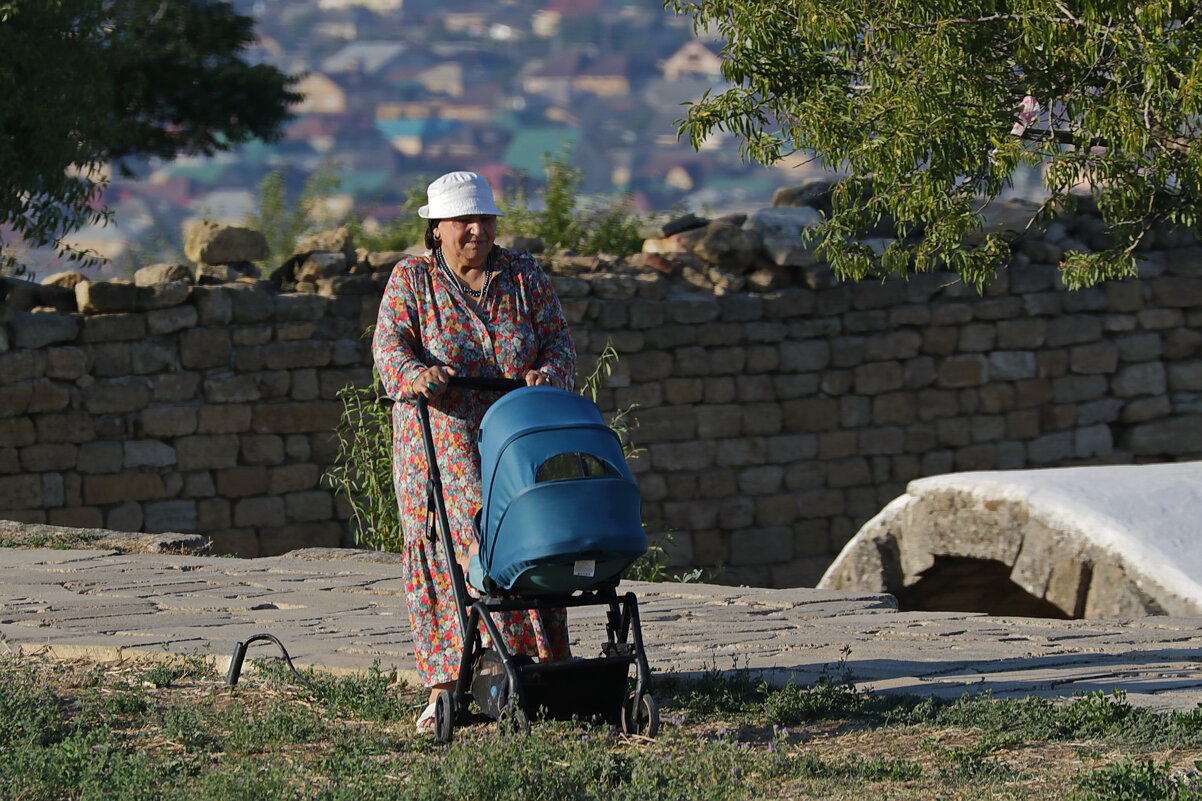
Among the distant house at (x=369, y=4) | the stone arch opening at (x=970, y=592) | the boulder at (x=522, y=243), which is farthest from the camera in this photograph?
the distant house at (x=369, y=4)

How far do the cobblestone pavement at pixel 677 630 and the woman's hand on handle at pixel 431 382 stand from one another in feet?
3.74

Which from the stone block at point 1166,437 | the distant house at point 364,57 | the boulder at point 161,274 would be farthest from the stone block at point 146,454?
the distant house at point 364,57

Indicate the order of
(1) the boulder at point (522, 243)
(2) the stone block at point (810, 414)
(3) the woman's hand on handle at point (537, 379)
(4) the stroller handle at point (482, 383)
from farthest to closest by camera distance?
(2) the stone block at point (810, 414) < (1) the boulder at point (522, 243) < (3) the woman's hand on handle at point (537, 379) < (4) the stroller handle at point (482, 383)

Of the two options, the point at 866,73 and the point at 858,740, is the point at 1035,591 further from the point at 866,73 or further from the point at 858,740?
the point at 858,740

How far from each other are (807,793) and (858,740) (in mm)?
648

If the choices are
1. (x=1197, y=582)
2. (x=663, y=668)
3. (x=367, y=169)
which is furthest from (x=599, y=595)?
(x=367, y=169)

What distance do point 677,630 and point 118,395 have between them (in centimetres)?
546

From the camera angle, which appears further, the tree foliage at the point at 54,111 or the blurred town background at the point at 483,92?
the blurred town background at the point at 483,92

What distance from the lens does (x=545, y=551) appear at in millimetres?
4238

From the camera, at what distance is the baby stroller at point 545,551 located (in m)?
4.29

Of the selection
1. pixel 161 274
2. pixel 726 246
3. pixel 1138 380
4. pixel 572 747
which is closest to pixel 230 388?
pixel 161 274

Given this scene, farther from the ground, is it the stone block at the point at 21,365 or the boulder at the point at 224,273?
the boulder at the point at 224,273

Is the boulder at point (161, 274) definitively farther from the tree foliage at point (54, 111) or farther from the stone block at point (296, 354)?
the stone block at point (296, 354)

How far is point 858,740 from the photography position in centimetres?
465
